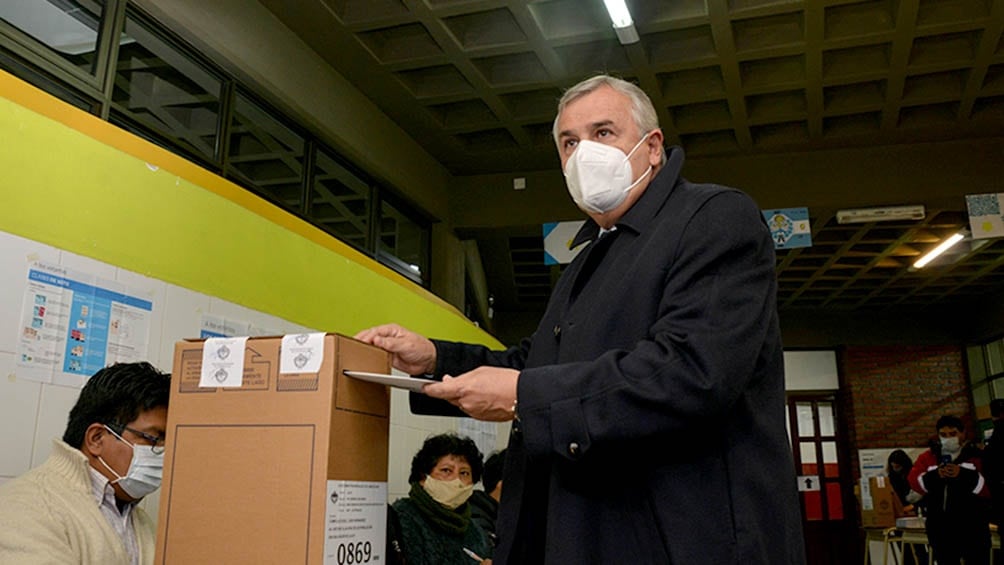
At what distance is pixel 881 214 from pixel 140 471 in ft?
21.7

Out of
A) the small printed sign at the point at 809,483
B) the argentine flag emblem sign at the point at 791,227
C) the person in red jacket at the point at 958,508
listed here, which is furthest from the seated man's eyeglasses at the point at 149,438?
the small printed sign at the point at 809,483

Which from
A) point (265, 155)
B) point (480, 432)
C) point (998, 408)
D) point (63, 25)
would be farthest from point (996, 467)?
point (63, 25)

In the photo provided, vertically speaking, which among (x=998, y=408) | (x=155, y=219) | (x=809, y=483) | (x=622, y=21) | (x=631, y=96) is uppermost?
(x=622, y=21)

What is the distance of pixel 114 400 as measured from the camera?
1.93 meters

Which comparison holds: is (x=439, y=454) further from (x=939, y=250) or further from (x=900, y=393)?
(x=900, y=393)

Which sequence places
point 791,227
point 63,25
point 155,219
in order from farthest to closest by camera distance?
point 791,227 → point 63,25 → point 155,219

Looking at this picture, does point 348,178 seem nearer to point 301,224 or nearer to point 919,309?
point 301,224

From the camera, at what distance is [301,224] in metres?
3.78

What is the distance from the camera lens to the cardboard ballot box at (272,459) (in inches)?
45.8

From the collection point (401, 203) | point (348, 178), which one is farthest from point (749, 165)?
point (348, 178)

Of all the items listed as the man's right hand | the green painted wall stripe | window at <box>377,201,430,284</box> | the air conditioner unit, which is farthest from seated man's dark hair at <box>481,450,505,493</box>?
the air conditioner unit

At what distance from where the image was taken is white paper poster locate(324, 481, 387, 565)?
1.16 meters

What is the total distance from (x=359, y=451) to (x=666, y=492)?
1.54 ft

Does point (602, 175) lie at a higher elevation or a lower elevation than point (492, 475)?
higher
